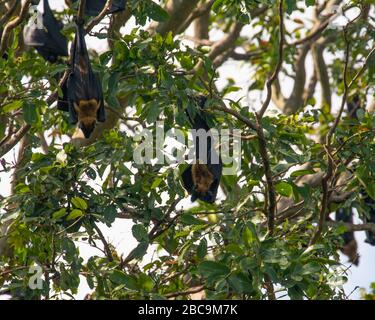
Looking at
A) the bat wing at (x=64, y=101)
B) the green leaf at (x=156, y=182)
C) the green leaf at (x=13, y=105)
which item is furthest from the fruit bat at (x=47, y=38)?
the green leaf at (x=156, y=182)

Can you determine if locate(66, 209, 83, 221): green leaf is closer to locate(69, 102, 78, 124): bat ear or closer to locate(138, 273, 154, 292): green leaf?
locate(138, 273, 154, 292): green leaf

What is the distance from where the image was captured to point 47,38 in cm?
912

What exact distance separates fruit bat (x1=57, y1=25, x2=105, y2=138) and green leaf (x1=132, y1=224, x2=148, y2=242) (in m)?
1.26

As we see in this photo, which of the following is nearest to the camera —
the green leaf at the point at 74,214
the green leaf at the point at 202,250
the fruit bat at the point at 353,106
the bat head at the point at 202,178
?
the green leaf at the point at 202,250

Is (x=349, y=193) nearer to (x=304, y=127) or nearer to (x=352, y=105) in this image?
(x=304, y=127)

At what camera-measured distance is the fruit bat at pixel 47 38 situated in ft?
29.8

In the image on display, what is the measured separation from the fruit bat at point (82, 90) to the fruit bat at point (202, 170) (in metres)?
0.88

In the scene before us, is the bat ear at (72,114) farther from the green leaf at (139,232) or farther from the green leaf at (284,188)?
the green leaf at (284,188)

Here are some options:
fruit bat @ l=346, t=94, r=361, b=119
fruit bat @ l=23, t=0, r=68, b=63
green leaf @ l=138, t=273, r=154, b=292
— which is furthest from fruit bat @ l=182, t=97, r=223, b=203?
fruit bat @ l=346, t=94, r=361, b=119

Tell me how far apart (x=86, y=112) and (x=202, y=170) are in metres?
1.02

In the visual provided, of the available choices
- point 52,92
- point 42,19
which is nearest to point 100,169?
point 52,92

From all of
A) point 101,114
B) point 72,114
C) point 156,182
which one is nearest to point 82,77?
point 72,114

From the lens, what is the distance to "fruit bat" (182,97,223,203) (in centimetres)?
693
